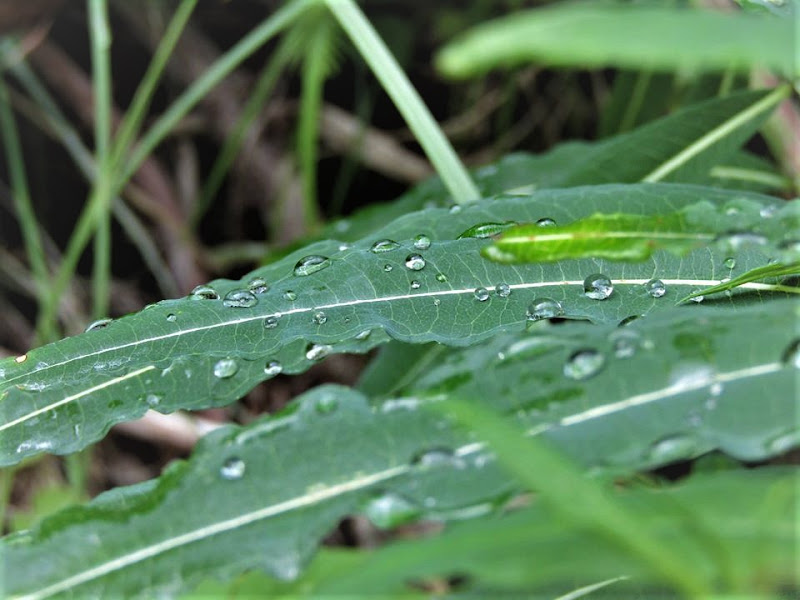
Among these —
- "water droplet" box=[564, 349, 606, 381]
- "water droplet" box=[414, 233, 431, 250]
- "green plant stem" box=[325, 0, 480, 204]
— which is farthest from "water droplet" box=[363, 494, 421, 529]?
"green plant stem" box=[325, 0, 480, 204]

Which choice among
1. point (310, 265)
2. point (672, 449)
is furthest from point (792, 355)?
point (310, 265)

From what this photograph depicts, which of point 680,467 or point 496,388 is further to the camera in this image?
point 680,467

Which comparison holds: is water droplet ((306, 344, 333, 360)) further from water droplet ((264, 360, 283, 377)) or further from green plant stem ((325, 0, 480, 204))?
green plant stem ((325, 0, 480, 204))

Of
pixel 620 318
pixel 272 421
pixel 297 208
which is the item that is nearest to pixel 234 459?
pixel 272 421

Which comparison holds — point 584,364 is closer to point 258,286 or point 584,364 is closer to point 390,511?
point 390,511

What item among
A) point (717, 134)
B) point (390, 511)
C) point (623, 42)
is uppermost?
point (623, 42)

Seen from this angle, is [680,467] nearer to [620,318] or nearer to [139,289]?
[620,318]
